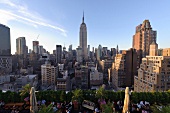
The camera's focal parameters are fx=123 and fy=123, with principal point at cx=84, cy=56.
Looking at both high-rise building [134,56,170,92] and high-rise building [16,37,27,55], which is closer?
high-rise building [134,56,170,92]

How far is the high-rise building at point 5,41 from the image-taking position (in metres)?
118

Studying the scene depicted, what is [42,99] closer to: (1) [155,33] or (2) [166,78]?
(2) [166,78]

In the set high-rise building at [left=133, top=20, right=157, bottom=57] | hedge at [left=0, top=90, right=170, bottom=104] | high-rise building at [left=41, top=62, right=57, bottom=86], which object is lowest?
high-rise building at [left=41, top=62, right=57, bottom=86]

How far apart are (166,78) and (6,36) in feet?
450

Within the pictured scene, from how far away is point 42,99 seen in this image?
A: 703 inches

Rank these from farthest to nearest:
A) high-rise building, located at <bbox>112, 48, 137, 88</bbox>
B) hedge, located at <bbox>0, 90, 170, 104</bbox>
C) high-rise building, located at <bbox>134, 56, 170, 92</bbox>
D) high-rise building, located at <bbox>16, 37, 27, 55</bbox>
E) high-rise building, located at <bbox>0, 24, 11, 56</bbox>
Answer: high-rise building, located at <bbox>16, 37, 27, 55</bbox> → high-rise building, located at <bbox>0, 24, 11, 56</bbox> → high-rise building, located at <bbox>112, 48, 137, 88</bbox> → high-rise building, located at <bbox>134, 56, 170, 92</bbox> → hedge, located at <bbox>0, 90, 170, 104</bbox>

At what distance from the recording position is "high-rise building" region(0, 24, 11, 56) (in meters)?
118

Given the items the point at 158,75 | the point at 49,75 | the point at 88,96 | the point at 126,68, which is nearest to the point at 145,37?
the point at 126,68

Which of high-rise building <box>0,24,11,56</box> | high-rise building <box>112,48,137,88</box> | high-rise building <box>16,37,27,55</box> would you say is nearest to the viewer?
high-rise building <box>112,48,137,88</box>

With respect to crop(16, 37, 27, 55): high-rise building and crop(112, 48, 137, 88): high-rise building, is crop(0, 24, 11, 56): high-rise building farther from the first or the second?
crop(112, 48, 137, 88): high-rise building

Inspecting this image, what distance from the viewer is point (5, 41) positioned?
123m

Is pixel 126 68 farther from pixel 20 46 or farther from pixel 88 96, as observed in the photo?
pixel 20 46

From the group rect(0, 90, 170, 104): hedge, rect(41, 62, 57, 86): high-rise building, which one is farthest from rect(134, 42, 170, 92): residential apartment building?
rect(41, 62, 57, 86): high-rise building

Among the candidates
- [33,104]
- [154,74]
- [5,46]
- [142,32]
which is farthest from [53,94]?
[5,46]
